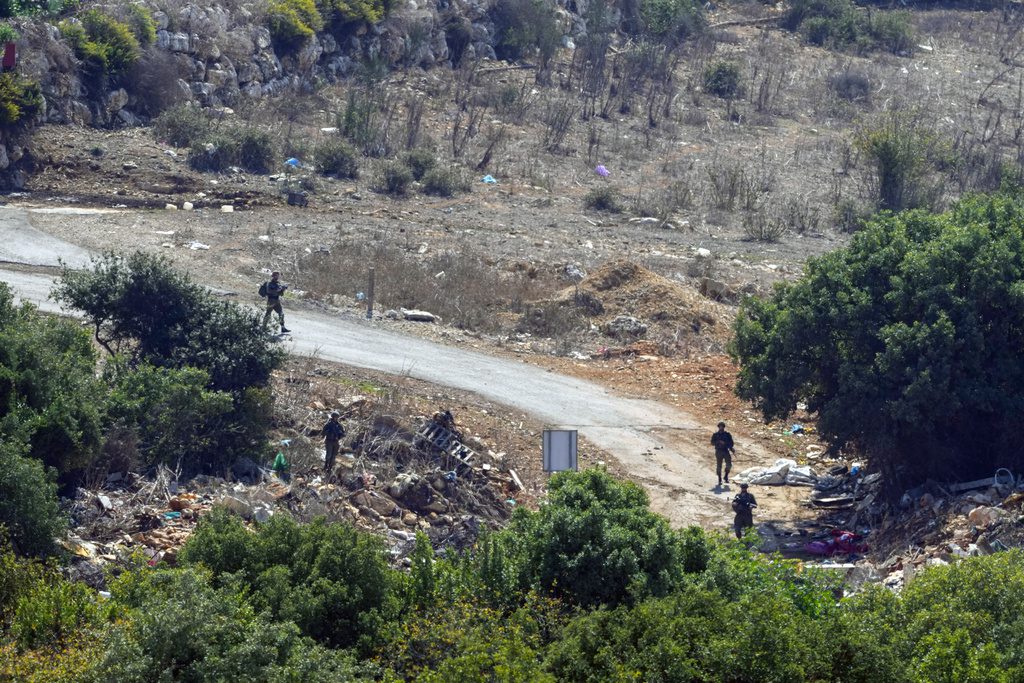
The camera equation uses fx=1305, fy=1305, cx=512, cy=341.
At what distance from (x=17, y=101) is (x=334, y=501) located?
61.9 ft

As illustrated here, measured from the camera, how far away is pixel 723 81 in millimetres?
46625

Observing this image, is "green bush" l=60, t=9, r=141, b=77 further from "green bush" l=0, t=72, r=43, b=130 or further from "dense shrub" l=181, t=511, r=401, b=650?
"dense shrub" l=181, t=511, r=401, b=650

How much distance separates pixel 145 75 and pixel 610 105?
1536 cm

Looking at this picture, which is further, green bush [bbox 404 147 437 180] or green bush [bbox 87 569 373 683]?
green bush [bbox 404 147 437 180]

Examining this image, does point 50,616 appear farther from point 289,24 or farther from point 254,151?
point 289,24

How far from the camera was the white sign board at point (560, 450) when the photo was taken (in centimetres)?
1445

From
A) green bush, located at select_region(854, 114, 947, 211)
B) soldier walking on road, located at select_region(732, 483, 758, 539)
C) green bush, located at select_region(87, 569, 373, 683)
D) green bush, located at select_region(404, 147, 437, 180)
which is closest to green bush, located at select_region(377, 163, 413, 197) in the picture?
green bush, located at select_region(404, 147, 437, 180)

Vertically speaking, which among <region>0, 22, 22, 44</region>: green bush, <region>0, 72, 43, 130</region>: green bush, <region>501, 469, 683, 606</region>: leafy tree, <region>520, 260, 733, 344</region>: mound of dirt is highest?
<region>0, 22, 22, 44</region>: green bush

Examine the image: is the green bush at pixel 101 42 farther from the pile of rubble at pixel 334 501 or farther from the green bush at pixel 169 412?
the pile of rubble at pixel 334 501

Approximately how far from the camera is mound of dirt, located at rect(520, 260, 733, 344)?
2508cm

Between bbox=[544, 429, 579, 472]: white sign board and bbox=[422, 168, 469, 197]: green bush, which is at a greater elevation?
bbox=[544, 429, 579, 472]: white sign board

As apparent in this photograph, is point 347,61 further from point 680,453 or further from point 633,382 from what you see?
point 680,453

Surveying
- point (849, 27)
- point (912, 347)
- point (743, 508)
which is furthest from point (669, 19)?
point (743, 508)

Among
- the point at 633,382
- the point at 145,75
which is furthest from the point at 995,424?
the point at 145,75
